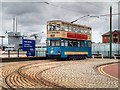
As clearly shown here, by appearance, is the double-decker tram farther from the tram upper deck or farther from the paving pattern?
the paving pattern

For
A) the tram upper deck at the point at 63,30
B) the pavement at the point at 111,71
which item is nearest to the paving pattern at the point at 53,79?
the pavement at the point at 111,71

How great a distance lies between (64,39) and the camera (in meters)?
26.9

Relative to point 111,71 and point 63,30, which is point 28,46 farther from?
point 111,71

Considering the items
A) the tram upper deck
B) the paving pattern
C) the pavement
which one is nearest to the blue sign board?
the tram upper deck

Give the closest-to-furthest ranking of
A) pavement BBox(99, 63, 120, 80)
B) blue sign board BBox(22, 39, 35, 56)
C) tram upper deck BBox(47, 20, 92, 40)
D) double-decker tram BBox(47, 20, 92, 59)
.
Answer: pavement BBox(99, 63, 120, 80) < tram upper deck BBox(47, 20, 92, 40) < double-decker tram BBox(47, 20, 92, 59) < blue sign board BBox(22, 39, 35, 56)

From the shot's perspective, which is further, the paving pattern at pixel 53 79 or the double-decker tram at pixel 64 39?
the double-decker tram at pixel 64 39

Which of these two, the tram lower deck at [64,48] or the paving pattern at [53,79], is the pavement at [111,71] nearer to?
the paving pattern at [53,79]

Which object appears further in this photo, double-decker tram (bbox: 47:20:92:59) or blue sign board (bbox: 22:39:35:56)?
blue sign board (bbox: 22:39:35:56)

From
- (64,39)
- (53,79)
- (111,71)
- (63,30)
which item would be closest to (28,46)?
(64,39)

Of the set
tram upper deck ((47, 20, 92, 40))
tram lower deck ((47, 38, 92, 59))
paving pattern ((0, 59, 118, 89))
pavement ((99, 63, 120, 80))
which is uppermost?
tram upper deck ((47, 20, 92, 40))

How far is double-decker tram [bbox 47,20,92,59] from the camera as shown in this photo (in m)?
26.5

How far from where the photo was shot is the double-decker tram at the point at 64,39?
87.0 ft

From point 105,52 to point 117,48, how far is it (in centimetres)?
256

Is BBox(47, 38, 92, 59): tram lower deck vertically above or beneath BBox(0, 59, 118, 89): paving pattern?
above
